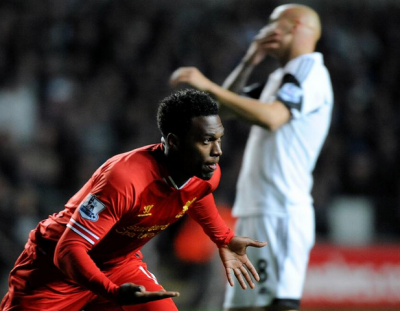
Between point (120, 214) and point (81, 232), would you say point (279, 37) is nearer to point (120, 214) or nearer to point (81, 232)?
point (120, 214)

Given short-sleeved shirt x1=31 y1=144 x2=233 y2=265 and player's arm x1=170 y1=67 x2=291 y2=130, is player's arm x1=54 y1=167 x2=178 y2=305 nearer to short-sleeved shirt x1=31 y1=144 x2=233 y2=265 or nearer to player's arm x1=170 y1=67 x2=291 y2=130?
short-sleeved shirt x1=31 y1=144 x2=233 y2=265

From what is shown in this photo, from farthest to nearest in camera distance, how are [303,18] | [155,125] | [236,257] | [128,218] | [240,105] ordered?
[155,125] → [303,18] → [240,105] → [236,257] → [128,218]

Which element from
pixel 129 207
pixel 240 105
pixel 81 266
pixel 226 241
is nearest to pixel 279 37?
pixel 240 105

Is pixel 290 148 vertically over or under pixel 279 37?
under

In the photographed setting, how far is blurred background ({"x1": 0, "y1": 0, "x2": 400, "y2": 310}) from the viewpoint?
8.36m

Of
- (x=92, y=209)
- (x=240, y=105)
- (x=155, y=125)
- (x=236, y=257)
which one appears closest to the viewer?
(x=92, y=209)

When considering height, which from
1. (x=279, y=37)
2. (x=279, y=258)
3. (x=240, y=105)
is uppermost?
(x=279, y=37)

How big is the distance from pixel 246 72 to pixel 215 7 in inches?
296

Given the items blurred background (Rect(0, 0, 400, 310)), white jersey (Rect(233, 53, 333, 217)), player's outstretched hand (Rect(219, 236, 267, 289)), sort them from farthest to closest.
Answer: blurred background (Rect(0, 0, 400, 310)) < white jersey (Rect(233, 53, 333, 217)) < player's outstretched hand (Rect(219, 236, 267, 289))

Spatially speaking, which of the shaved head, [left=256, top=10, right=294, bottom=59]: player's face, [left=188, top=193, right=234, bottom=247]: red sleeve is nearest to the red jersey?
[left=188, top=193, right=234, bottom=247]: red sleeve

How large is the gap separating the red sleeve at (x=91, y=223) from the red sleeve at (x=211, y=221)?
639mm

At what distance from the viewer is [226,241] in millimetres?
3416

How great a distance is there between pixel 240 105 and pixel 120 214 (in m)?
1.27

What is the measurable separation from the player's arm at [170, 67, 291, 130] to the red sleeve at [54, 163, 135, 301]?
113cm
